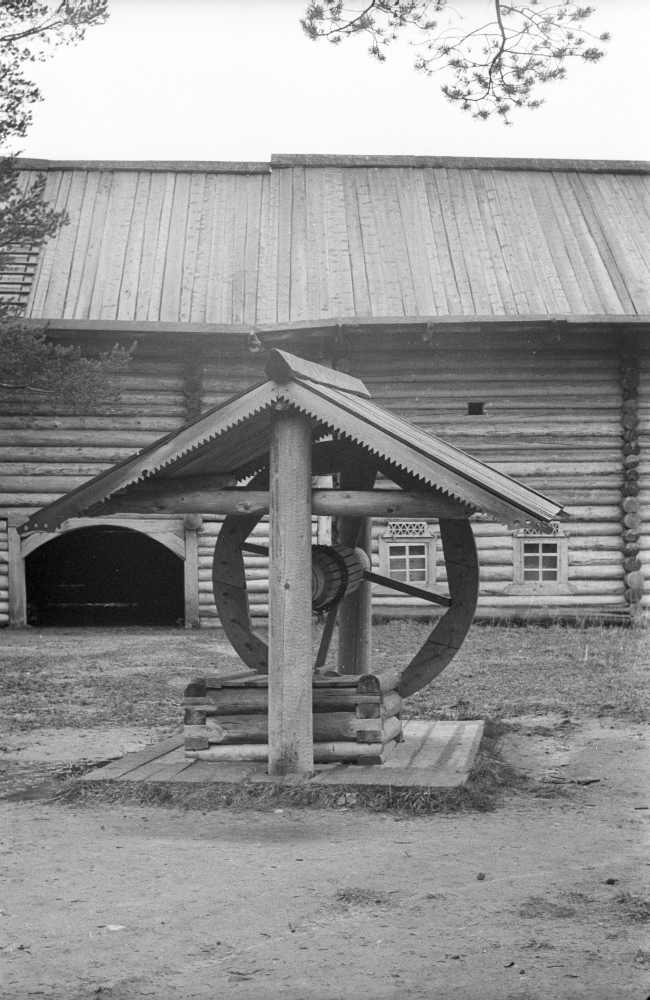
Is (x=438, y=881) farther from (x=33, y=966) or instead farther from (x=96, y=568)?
(x=96, y=568)

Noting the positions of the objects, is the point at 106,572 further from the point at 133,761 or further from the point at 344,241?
the point at 133,761

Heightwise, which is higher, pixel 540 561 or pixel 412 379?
pixel 412 379

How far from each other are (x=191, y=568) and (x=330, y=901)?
12822 mm

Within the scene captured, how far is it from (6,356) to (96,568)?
39.5ft

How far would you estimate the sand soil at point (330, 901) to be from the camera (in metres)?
4.11

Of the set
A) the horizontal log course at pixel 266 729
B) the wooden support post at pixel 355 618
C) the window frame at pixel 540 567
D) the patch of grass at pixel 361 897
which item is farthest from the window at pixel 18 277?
the patch of grass at pixel 361 897

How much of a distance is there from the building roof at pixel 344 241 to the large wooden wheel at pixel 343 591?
858 centimetres

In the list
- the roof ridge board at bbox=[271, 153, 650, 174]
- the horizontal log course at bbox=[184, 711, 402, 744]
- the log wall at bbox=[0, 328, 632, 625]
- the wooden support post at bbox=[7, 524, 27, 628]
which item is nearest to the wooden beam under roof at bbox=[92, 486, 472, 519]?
the horizontal log course at bbox=[184, 711, 402, 744]

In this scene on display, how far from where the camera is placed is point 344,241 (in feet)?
63.7

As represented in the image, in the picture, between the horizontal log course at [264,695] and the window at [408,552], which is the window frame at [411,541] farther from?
the horizontal log course at [264,695]

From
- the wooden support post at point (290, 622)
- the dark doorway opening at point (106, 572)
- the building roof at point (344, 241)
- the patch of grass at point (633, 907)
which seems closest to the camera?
the patch of grass at point (633, 907)

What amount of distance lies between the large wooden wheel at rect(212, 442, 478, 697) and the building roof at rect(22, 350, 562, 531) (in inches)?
30.0

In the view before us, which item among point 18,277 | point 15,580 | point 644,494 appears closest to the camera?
point 15,580

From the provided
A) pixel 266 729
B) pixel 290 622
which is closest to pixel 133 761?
pixel 266 729
